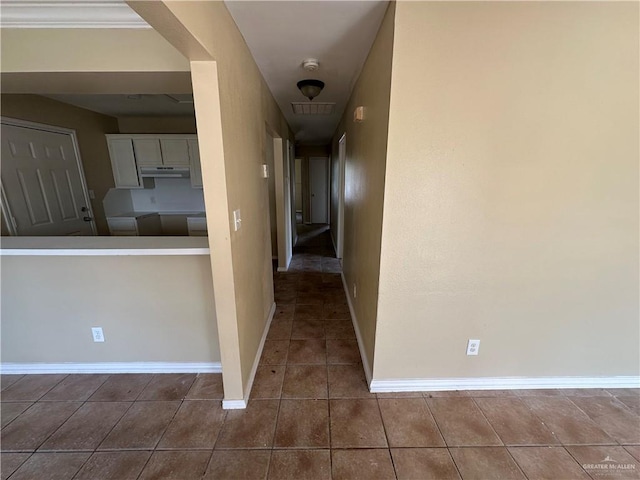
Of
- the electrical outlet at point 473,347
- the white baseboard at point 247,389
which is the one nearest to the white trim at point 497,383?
the electrical outlet at point 473,347

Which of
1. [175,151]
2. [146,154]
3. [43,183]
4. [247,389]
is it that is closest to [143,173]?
[146,154]

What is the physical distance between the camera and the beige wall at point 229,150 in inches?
40.7

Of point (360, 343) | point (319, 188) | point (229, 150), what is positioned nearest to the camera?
point (229, 150)

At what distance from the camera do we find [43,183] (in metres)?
2.61

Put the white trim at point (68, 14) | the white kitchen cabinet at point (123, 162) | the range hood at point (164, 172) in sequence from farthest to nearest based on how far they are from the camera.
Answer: the range hood at point (164, 172), the white kitchen cabinet at point (123, 162), the white trim at point (68, 14)

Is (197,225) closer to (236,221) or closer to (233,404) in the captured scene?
(236,221)

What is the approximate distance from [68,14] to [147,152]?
247 centimetres

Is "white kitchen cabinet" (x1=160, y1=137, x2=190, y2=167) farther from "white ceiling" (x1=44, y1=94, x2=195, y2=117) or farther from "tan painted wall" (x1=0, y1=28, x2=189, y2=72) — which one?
"tan painted wall" (x1=0, y1=28, x2=189, y2=72)

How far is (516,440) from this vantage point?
142 centimetres

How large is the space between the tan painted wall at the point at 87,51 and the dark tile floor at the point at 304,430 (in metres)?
2.02

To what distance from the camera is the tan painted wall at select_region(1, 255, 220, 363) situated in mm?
1748

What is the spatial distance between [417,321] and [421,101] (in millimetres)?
1289

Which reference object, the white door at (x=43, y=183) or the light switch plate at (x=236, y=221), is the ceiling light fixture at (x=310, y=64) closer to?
the light switch plate at (x=236, y=221)

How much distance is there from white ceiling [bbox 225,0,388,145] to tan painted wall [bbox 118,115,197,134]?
1.91m
